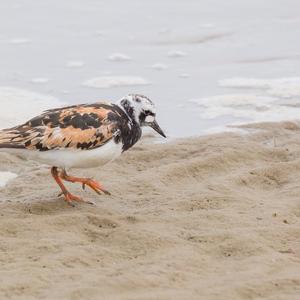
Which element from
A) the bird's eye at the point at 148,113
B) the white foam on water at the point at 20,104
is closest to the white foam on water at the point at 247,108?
the white foam on water at the point at 20,104

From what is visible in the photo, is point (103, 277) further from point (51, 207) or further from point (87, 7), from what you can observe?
point (87, 7)

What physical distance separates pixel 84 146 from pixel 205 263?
156 cm

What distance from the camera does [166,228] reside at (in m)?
5.70

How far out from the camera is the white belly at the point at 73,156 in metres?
6.20

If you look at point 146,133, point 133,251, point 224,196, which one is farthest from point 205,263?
point 146,133

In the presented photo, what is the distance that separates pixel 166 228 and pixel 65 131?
3.52 feet

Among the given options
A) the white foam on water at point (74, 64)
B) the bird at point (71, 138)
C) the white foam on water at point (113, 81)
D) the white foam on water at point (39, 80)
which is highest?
the bird at point (71, 138)

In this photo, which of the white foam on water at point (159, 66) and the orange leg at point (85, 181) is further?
the white foam on water at point (159, 66)

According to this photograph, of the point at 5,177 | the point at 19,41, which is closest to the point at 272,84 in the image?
the point at 19,41

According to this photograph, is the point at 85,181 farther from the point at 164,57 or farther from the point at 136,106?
the point at 164,57

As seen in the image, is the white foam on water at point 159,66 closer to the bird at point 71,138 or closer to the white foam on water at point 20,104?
the white foam on water at point 20,104

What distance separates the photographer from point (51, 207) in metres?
6.29

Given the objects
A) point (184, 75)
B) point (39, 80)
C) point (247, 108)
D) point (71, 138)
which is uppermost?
point (71, 138)

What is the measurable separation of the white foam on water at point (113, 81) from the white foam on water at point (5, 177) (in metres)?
3.03
